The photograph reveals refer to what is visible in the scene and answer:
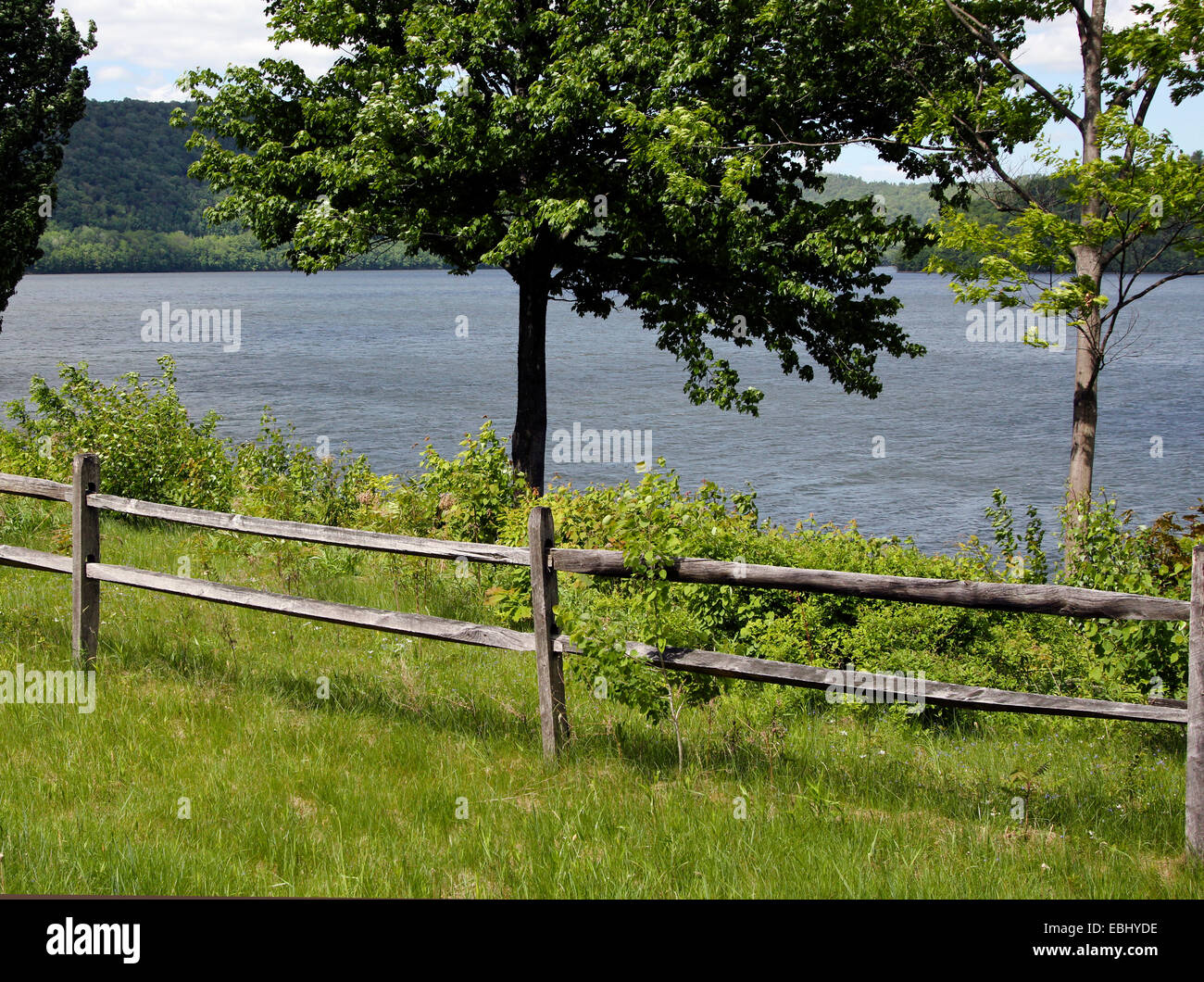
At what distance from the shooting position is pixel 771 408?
6625 centimetres

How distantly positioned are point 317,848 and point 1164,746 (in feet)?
22.1

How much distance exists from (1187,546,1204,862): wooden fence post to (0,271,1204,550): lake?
23.9 metres

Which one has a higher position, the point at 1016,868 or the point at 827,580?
the point at 827,580

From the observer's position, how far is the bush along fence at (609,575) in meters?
5.68

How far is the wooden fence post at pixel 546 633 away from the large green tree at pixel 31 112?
25.5 meters

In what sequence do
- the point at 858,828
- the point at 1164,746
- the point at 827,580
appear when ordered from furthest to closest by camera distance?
the point at 1164,746, the point at 827,580, the point at 858,828

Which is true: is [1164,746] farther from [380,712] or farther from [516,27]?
[516,27]

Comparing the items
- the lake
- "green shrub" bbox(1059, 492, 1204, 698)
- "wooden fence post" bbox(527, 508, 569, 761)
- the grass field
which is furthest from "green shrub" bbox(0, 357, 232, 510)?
the lake

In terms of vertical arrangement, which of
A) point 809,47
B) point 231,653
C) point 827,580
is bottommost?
point 231,653

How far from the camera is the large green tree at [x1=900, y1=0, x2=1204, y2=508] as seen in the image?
42.4ft

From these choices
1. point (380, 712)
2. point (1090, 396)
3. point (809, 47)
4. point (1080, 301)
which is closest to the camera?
point (380, 712)

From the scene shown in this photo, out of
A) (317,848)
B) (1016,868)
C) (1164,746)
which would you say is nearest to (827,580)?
(1016,868)

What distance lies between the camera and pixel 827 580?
6199mm
